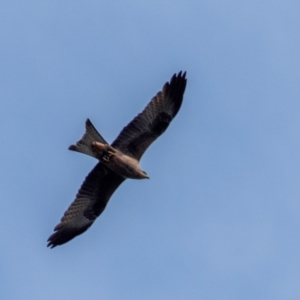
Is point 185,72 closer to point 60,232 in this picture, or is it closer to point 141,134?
point 141,134

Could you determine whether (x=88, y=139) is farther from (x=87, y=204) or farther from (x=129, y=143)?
(x=87, y=204)

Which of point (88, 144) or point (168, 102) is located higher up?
point (168, 102)

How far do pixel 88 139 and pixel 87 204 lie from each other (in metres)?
1.78

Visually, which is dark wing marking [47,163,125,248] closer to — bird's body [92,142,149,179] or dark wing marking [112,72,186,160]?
bird's body [92,142,149,179]

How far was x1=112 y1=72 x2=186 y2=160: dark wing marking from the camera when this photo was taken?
17.8 meters

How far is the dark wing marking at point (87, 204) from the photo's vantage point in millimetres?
18391

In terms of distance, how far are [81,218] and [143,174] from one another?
1.82 meters

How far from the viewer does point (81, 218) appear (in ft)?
61.8

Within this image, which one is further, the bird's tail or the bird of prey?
the bird of prey

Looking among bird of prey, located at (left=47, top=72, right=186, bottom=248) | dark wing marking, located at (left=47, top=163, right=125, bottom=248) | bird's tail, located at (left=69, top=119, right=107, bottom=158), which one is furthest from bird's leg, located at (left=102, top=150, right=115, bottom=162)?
dark wing marking, located at (left=47, top=163, right=125, bottom=248)

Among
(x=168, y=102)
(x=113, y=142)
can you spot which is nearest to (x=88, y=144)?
(x=113, y=142)

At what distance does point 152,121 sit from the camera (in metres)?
17.9

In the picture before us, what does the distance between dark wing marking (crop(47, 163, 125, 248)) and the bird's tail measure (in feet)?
2.52

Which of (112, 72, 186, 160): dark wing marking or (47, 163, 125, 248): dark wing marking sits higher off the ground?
(112, 72, 186, 160): dark wing marking
